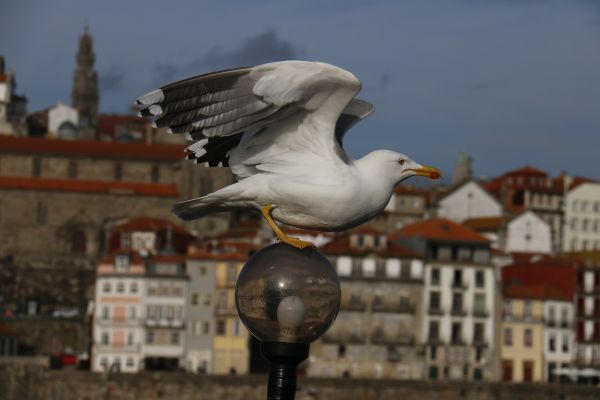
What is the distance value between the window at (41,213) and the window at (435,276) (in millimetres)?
36261

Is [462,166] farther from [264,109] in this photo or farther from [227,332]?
[264,109]

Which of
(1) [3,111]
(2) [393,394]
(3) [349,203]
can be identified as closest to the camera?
(3) [349,203]

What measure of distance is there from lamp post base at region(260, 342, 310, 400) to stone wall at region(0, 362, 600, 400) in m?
62.1

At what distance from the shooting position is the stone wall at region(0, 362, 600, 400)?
2906 inches

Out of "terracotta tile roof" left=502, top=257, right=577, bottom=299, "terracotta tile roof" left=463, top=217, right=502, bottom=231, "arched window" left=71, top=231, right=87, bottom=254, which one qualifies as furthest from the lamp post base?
"arched window" left=71, top=231, right=87, bottom=254

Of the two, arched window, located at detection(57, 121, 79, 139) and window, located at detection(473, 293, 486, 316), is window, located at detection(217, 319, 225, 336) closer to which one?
window, located at detection(473, 293, 486, 316)

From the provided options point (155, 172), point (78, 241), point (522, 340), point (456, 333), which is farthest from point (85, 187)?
point (522, 340)

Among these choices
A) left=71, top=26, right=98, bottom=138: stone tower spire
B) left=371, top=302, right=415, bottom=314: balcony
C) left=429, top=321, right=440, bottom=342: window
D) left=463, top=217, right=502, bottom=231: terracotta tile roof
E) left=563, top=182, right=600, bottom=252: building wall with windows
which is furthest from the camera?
left=71, top=26, right=98, bottom=138: stone tower spire

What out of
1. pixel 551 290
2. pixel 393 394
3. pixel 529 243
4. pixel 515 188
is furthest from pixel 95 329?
pixel 515 188

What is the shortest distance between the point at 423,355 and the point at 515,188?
4077 centimetres

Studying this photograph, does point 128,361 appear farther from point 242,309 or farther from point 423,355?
point 242,309

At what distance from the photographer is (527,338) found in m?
82.7

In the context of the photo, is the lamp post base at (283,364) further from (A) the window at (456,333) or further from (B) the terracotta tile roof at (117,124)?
(B) the terracotta tile roof at (117,124)

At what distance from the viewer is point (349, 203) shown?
10453mm
